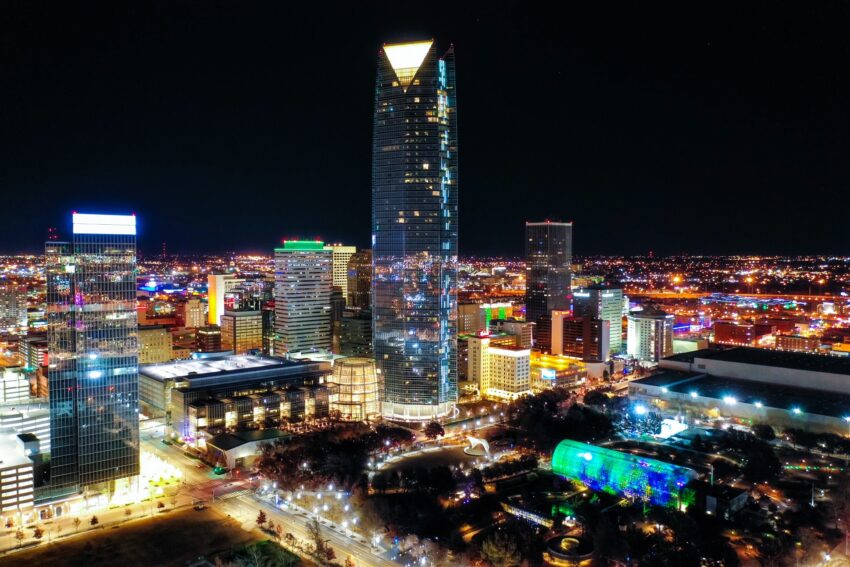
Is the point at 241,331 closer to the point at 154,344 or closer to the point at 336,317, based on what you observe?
the point at 154,344

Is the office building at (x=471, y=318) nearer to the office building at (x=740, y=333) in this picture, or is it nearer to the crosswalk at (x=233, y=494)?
the office building at (x=740, y=333)

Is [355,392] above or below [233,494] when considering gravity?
above

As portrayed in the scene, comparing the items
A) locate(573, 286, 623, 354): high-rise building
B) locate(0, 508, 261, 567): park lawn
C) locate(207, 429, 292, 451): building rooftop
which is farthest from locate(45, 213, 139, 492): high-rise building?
locate(573, 286, 623, 354): high-rise building

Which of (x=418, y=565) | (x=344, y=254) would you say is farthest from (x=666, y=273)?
(x=418, y=565)

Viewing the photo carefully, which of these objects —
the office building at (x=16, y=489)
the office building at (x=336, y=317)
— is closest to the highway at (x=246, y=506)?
the office building at (x=16, y=489)

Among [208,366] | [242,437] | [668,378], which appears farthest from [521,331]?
Result: [242,437]

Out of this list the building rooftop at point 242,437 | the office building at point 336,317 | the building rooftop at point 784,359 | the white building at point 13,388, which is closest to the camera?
the building rooftop at point 242,437
